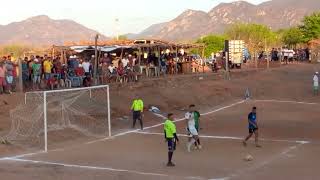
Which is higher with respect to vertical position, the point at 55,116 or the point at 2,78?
the point at 2,78

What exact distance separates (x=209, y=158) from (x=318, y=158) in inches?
148

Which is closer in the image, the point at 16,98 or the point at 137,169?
the point at 137,169

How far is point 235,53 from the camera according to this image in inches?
2421

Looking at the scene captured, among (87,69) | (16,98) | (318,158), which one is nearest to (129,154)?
(318,158)

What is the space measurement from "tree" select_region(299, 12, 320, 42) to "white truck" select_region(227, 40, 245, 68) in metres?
23.2

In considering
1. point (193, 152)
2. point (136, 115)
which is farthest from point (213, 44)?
point (193, 152)

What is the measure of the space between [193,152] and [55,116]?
7.50m

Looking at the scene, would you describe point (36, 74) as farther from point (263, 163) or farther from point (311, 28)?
point (311, 28)

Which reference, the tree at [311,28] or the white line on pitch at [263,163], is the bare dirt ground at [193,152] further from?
the tree at [311,28]

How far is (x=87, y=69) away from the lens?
34.8 m

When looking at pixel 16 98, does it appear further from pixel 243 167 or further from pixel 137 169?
pixel 243 167

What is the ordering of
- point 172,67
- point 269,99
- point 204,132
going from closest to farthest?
1. point 204,132
2. point 269,99
3. point 172,67

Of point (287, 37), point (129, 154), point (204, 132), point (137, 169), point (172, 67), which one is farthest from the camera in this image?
point (287, 37)

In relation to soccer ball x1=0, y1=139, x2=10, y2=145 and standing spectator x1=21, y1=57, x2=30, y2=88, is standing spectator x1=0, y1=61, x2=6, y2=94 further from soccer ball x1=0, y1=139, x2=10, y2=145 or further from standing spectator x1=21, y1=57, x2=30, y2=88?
soccer ball x1=0, y1=139, x2=10, y2=145
